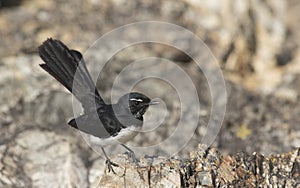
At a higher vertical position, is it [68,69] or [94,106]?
[68,69]

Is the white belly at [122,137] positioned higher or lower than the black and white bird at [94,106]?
lower

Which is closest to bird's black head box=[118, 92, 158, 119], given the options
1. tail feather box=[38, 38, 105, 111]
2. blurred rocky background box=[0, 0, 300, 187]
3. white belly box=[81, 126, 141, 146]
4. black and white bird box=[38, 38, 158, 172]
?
black and white bird box=[38, 38, 158, 172]

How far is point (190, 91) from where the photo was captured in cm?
1138

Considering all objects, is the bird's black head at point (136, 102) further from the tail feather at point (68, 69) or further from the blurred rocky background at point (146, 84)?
the blurred rocky background at point (146, 84)

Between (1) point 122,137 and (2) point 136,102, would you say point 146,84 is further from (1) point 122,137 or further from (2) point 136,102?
(1) point 122,137

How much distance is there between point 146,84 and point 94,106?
3.48 m

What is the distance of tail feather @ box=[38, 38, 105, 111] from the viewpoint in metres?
8.10

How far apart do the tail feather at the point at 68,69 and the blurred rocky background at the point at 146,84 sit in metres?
1.32

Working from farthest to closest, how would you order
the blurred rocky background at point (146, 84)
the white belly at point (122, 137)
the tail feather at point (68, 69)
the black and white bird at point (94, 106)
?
1. the blurred rocky background at point (146, 84)
2. the tail feather at point (68, 69)
3. the black and white bird at point (94, 106)
4. the white belly at point (122, 137)

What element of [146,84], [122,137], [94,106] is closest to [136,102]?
[122,137]

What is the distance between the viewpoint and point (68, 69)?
813cm

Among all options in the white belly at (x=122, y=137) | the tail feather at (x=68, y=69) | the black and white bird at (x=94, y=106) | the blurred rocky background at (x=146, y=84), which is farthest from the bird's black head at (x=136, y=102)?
the blurred rocky background at (x=146, y=84)

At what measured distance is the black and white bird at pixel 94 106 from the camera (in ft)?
24.2

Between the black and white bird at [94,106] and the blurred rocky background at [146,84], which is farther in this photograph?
the blurred rocky background at [146,84]
